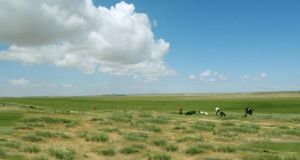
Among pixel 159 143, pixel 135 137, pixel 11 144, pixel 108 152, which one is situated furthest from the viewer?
pixel 135 137

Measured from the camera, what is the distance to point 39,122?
5031 centimetres

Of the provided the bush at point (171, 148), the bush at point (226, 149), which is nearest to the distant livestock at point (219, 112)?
the bush at point (226, 149)

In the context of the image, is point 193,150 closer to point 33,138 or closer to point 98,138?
point 98,138

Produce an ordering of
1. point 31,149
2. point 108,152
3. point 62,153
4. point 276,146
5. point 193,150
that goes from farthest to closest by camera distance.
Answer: point 276,146 → point 193,150 → point 108,152 → point 31,149 → point 62,153

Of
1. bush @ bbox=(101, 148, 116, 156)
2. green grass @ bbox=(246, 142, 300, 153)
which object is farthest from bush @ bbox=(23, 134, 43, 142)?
green grass @ bbox=(246, 142, 300, 153)

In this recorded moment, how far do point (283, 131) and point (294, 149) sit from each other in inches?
442

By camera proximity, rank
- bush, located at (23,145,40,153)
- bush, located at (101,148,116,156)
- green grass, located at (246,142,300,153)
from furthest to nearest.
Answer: green grass, located at (246,142,300,153) → bush, located at (101,148,116,156) → bush, located at (23,145,40,153)

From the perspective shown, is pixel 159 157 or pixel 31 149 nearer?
pixel 159 157

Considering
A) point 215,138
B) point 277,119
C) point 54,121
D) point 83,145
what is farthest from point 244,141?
point 277,119

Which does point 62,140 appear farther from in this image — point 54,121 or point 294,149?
point 294,149

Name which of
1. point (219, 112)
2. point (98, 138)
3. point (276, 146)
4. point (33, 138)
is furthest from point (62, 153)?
point (219, 112)

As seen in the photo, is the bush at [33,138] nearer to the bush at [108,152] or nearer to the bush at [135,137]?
the bush at [108,152]

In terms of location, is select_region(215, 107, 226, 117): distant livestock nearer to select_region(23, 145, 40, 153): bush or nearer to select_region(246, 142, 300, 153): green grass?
select_region(246, 142, 300, 153): green grass

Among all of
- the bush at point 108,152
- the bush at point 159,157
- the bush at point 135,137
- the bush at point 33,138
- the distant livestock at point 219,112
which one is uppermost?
the distant livestock at point 219,112
